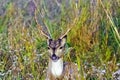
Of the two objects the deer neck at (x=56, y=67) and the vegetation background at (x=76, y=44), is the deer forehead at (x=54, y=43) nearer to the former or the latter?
the deer neck at (x=56, y=67)

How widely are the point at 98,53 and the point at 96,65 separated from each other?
161 millimetres

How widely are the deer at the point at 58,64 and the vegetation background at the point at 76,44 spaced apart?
4.7 inches

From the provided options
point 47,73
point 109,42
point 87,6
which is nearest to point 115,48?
point 109,42

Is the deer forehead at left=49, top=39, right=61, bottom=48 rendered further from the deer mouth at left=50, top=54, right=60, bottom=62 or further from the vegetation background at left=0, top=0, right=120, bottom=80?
the vegetation background at left=0, top=0, right=120, bottom=80

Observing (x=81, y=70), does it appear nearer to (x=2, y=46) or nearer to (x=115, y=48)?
(x=115, y=48)

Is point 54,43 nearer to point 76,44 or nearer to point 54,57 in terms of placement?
point 54,57

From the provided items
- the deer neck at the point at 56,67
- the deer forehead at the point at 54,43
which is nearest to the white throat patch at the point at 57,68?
the deer neck at the point at 56,67

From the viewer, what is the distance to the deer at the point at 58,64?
468 centimetres

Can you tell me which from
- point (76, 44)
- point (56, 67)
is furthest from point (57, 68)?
point (76, 44)

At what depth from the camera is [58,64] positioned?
4.72 metres

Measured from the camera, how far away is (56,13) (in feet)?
22.1

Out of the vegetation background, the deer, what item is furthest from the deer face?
the vegetation background

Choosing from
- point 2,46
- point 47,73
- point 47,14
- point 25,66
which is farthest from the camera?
point 47,14

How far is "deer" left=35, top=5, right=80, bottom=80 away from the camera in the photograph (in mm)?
4680
